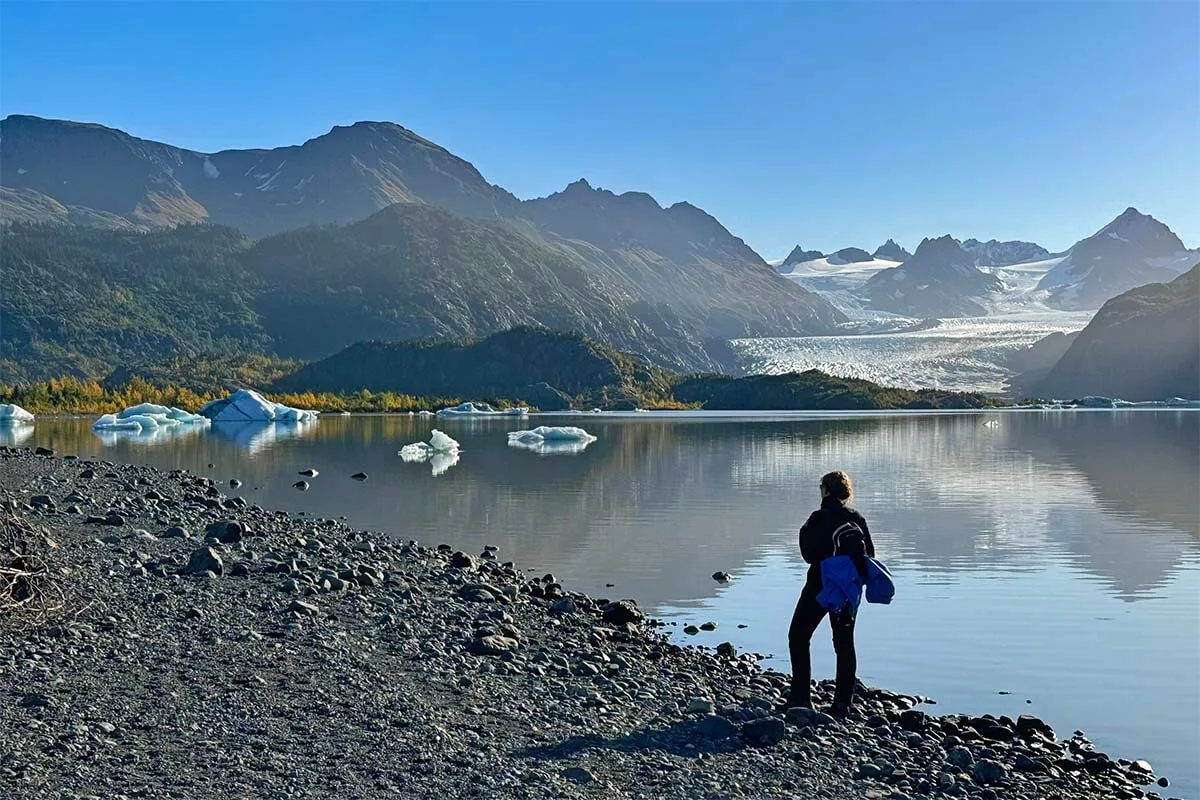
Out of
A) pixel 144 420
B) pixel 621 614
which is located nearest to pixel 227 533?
pixel 621 614

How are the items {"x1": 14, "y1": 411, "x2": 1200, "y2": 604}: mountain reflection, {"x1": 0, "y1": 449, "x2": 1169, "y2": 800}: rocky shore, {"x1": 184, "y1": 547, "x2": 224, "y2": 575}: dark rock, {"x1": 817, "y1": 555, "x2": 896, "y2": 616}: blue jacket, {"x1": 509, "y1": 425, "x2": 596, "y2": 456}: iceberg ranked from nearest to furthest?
{"x1": 0, "y1": 449, "x2": 1169, "y2": 800}: rocky shore, {"x1": 817, "y1": 555, "x2": 896, "y2": 616}: blue jacket, {"x1": 184, "y1": 547, "x2": 224, "y2": 575}: dark rock, {"x1": 14, "y1": 411, "x2": 1200, "y2": 604}: mountain reflection, {"x1": 509, "y1": 425, "x2": 596, "y2": 456}: iceberg

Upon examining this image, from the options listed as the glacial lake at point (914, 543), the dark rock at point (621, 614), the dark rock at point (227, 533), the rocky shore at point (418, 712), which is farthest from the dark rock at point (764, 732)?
the dark rock at point (227, 533)

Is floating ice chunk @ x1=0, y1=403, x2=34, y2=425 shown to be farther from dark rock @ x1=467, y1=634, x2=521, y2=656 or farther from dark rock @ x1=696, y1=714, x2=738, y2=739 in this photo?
dark rock @ x1=696, y1=714, x2=738, y2=739

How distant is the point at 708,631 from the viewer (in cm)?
1526

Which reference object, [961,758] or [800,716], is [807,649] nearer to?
[800,716]

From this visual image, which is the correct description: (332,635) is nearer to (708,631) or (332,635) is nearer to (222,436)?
(708,631)

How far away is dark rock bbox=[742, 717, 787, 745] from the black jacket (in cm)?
150

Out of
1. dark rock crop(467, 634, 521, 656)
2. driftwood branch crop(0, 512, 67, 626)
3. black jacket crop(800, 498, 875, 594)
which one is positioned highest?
black jacket crop(800, 498, 875, 594)

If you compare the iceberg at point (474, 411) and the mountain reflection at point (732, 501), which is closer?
the mountain reflection at point (732, 501)

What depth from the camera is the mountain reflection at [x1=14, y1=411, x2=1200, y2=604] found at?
2191 cm

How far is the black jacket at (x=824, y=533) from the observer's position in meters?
10.2

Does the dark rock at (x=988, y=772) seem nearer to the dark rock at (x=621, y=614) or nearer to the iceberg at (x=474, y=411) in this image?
the dark rock at (x=621, y=614)

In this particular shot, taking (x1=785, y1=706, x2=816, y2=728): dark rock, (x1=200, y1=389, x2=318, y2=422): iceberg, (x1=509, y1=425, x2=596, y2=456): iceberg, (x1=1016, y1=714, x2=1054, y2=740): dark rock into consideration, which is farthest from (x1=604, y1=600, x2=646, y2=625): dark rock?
(x1=200, y1=389, x2=318, y2=422): iceberg

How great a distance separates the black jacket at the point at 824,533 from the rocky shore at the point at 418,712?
4.31 ft
